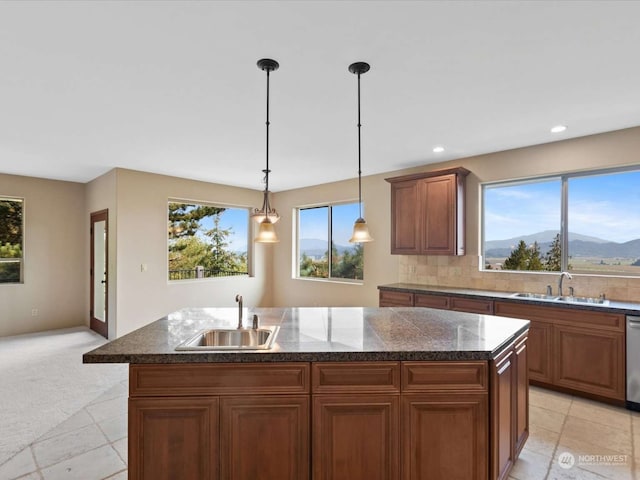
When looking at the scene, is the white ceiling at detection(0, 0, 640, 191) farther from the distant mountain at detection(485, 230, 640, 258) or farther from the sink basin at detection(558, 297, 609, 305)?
the sink basin at detection(558, 297, 609, 305)

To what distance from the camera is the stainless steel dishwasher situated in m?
2.86

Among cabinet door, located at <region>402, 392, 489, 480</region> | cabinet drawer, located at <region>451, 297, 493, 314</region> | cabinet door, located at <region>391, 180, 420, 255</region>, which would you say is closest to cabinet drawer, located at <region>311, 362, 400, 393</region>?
cabinet door, located at <region>402, 392, 489, 480</region>

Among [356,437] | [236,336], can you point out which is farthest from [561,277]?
[236,336]

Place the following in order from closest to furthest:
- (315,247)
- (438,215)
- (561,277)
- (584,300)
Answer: (584,300)
(561,277)
(438,215)
(315,247)

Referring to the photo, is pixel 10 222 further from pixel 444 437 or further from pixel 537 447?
pixel 537 447

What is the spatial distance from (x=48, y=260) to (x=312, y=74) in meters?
5.99

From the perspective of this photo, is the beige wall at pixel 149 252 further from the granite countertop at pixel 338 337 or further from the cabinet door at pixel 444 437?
the cabinet door at pixel 444 437

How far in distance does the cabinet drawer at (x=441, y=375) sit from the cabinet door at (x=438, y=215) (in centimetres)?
255

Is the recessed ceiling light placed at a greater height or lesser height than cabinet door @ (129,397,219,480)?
greater

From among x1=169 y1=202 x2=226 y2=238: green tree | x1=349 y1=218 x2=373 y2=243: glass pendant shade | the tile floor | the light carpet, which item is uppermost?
x1=169 y1=202 x2=226 y2=238: green tree

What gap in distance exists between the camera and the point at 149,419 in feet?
5.75

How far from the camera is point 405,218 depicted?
4.62 m

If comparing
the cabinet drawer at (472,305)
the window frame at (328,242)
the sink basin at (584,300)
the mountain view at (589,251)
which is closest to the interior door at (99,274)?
the window frame at (328,242)

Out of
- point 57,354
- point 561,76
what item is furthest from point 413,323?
point 57,354
